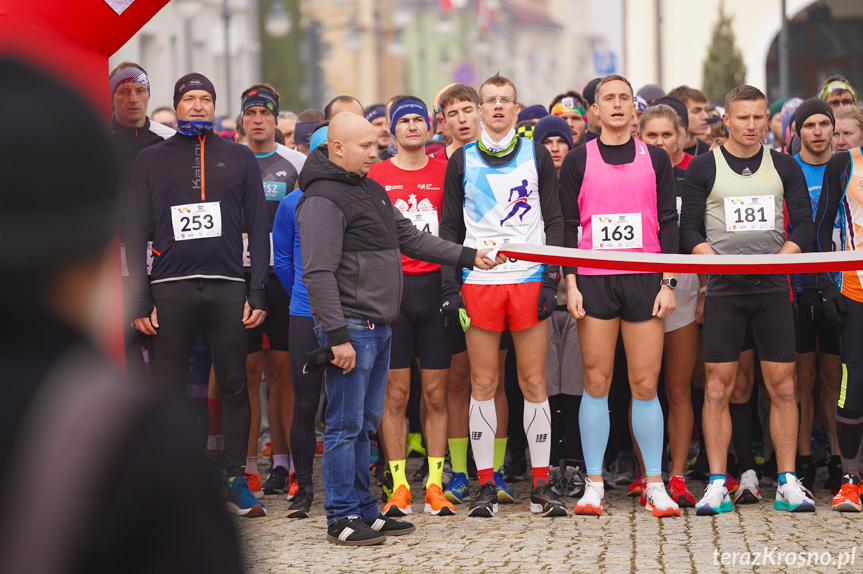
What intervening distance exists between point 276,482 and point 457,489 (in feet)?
4.14

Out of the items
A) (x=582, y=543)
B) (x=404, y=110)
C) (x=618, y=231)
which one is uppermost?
(x=404, y=110)

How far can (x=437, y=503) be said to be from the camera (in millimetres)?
6250

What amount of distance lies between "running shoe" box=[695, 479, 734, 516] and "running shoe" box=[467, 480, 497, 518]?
3.82 feet

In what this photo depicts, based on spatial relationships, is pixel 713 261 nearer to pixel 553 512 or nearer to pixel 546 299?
pixel 546 299

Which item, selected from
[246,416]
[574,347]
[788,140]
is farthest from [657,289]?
[788,140]

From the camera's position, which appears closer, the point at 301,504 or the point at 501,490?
the point at 301,504

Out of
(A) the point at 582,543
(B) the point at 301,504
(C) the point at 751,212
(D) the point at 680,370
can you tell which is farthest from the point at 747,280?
(B) the point at 301,504

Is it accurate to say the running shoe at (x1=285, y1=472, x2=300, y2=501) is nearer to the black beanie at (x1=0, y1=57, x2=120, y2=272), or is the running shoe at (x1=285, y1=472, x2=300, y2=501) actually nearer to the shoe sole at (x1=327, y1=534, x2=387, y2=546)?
the shoe sole at (x1=327, y1=534, x2=387, y2=546)

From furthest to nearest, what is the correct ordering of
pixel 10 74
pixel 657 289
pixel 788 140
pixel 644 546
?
pixel 788 140 < pixel 657 289 < pixel 644 546 < pixel 10 74

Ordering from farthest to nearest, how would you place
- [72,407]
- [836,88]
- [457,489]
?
[836,88] < [457,489] < [72,407]

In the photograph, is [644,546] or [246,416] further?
[246,416]

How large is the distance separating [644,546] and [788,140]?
14.3 ft

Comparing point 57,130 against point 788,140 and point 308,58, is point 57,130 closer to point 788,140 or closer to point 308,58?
point 788,140

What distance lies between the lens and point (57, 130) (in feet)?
4.12
